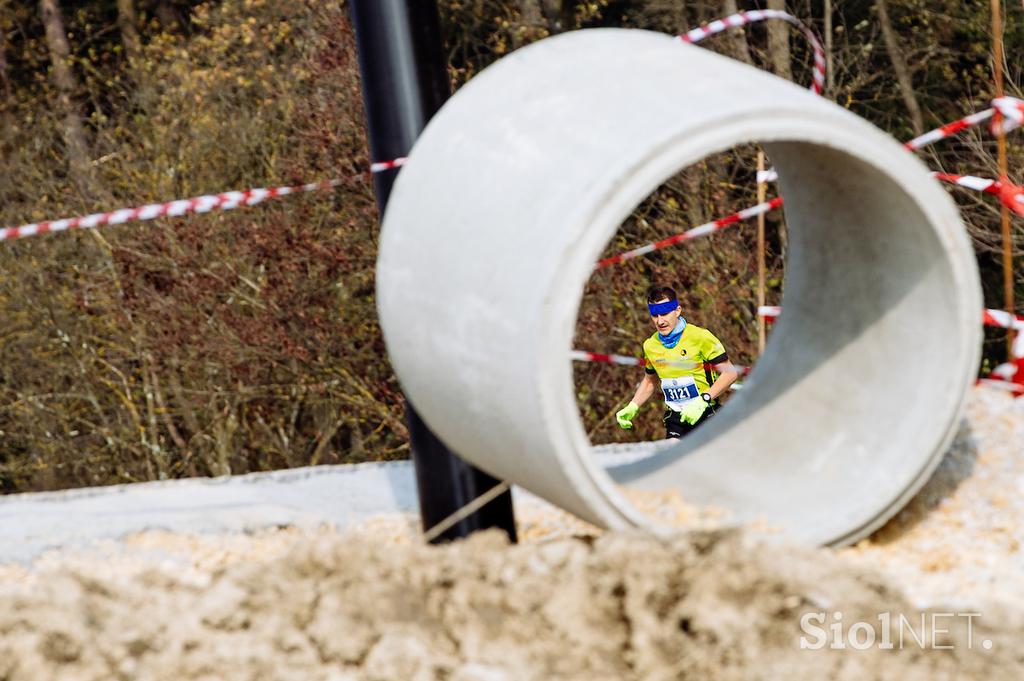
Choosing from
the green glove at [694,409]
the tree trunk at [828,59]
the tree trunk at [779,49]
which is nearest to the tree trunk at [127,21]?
the tree trunk at [779,49]

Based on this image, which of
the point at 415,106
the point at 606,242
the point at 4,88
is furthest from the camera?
the point at 4,88

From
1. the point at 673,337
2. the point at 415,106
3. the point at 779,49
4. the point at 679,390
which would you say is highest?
the point at 415,106

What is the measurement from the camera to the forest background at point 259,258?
478 inches

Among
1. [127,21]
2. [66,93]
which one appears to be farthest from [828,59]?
[127,21]

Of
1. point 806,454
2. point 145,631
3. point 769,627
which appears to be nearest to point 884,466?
point 806,454

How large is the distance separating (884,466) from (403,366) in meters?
1.59

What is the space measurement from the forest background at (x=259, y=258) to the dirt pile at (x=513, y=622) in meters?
7.83

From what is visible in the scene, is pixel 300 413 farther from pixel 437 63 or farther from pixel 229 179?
pixel 437 63

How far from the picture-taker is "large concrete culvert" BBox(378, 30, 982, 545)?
3830mm

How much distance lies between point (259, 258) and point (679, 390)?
6425 mm

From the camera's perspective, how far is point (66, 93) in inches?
611

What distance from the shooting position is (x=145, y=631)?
11.9ft

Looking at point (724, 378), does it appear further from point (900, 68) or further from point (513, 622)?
point (900, 68)

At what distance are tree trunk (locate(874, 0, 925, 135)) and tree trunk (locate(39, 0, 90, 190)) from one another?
8.16m
